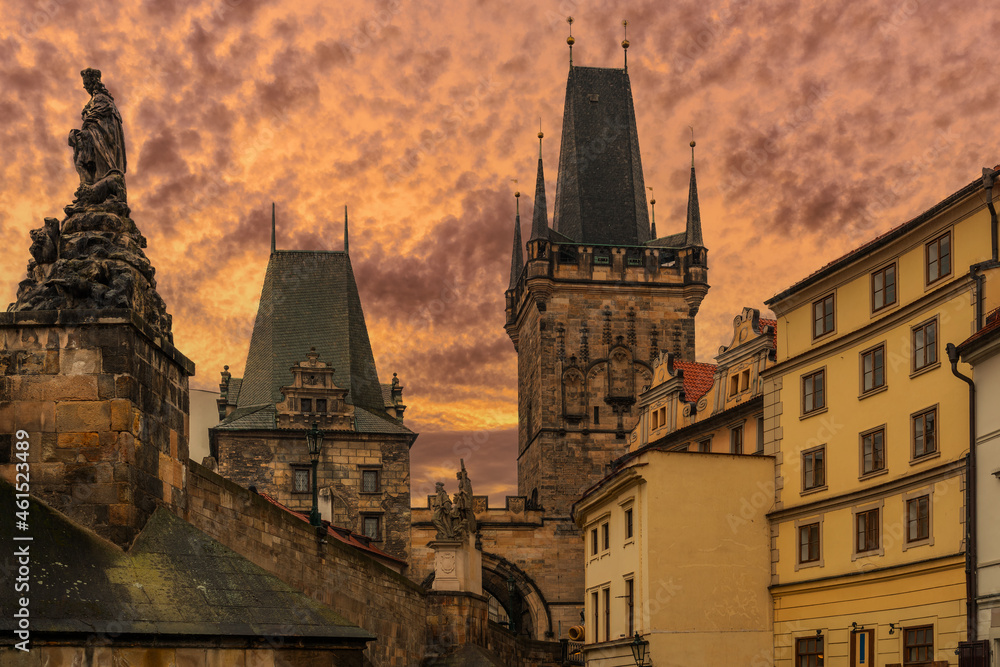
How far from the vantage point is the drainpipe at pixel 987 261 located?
22938mm

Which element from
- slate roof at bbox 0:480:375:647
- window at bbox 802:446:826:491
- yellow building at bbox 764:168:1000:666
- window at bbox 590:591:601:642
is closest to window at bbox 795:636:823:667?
yellow building at bbox 764:168:1000:666

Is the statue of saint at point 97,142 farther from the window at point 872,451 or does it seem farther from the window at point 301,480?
the window at point 301,480

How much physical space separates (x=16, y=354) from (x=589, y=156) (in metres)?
61.6

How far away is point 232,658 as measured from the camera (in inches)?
404

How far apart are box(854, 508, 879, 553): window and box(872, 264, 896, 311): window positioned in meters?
4.33

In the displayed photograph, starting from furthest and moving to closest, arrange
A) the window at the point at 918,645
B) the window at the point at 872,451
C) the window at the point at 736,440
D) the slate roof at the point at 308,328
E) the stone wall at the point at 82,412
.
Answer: the slate roof at the point at 308,328, the window at the point at 736,440, the window at the point at 872,451, the window at the point at 918,645, the stone wall at the point at 82,412

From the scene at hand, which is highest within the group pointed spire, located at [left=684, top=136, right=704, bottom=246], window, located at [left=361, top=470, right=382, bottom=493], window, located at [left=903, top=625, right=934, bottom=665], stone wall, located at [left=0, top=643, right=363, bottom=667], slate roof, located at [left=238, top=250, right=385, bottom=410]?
pointed spire, located at [left=684, top=136, right=704, bottom=246]

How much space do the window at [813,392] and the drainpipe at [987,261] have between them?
566 centimetres

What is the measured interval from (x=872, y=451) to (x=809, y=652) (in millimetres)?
4892

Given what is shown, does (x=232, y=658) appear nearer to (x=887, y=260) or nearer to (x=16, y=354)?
(x=16, y=354)

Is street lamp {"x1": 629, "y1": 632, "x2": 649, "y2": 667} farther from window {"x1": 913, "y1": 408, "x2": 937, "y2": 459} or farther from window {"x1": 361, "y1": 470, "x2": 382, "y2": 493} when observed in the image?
window {"x1": 361, "y1": 470, "x2": 382, "y2": 493}

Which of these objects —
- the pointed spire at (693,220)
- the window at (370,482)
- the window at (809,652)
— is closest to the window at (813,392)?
the window at (809,652)

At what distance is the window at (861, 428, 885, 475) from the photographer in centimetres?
2606

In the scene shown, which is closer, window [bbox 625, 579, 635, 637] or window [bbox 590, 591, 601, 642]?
window [bbox 625, 579, 635, 637]
